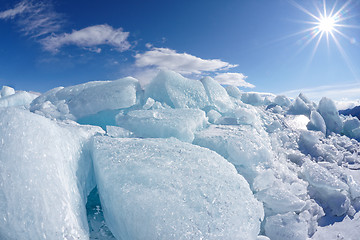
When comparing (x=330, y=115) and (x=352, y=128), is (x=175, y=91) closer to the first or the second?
(x=330, y=115)

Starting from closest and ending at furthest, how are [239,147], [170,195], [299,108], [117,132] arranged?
1. [170,195]
2. [117,132]
3. [239,147]
4. [299,108]

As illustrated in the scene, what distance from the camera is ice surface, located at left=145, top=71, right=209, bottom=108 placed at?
13.5 ft

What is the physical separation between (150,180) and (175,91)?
249 centimetres

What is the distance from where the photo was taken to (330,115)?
7.14m

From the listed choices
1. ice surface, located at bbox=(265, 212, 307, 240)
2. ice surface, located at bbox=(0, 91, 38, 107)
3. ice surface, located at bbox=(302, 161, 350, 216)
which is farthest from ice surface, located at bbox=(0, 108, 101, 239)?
ice surface, located at bbox=(0, 91, 38, 107)

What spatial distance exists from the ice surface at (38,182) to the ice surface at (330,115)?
730 cm

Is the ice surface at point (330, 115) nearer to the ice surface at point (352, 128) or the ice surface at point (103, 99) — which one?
the ice surface at point (352, 128)

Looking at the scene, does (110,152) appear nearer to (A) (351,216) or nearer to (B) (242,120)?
(B) (242,120)

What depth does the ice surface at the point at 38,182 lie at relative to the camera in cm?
147

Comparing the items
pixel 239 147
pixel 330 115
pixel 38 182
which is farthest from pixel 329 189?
pixel 330 115

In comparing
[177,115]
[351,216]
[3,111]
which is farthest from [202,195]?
[351,216]

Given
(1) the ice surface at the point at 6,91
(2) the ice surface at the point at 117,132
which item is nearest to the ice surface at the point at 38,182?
(2) the ice surface at the point at 117,132

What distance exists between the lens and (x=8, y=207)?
4.82 feet

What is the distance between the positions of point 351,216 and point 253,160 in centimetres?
140
